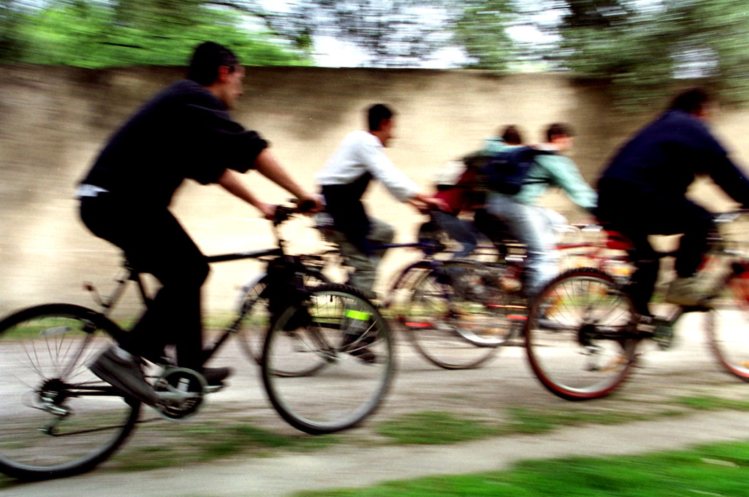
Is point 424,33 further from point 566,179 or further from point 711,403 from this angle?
point 711,403

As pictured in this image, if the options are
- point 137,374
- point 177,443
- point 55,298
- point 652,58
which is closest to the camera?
point 137,374

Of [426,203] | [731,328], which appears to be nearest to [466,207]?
[426,203]

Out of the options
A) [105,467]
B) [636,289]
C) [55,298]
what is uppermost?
[636,289]

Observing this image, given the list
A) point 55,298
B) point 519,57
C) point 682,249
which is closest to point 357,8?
point 519,57

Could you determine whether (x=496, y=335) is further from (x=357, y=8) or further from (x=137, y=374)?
(x=357, y=8)

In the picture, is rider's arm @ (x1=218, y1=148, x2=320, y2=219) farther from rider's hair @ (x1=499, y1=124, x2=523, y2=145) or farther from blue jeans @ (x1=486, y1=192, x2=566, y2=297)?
rider's hair @ (x1=499, y1=124, x2=523, y2=145)

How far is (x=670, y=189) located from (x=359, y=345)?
7.60ft

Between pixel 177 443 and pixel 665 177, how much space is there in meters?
3.38

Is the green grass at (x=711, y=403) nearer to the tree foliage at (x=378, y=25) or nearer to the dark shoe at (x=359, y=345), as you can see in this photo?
the dark shoe at (x=359, y=345)

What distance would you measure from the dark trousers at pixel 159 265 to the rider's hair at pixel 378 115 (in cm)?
245

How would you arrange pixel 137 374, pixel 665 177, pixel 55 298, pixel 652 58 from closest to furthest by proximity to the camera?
1. pixel 137 374
2. pixel 665 177
3. pixel 55 298
4. pixel 652 58

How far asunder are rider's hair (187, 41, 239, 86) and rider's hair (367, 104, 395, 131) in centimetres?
209

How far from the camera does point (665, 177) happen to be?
4.98m

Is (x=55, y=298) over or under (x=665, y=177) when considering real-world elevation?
under
